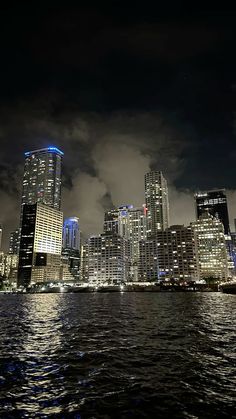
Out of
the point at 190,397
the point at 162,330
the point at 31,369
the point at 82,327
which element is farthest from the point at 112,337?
the point at 190,397

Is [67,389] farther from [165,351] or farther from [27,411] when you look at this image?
[165,351]

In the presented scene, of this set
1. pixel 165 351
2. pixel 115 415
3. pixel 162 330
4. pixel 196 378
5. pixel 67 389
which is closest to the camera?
pixel 115 415

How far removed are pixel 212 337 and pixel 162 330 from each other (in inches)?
279

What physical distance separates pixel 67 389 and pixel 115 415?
5.02m

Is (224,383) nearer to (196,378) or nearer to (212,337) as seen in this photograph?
(196,378)

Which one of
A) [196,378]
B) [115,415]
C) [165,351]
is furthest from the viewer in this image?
[165,351]

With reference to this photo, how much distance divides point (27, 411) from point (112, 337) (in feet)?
70.8

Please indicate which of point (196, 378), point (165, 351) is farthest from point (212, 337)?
point (196, 378)

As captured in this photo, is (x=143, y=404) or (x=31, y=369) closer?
(x=143, y=404)

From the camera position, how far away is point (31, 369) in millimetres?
22656

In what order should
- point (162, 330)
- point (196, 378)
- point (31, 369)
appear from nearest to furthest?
point (196, 378), point (31, 369), point (162, 330)

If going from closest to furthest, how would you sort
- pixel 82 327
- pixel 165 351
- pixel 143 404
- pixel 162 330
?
1. pixel 143 404
2. pixel 165 351
3. pixel 162 330
4. pixel 82 327

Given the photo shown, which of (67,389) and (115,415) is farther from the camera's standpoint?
(67,389)

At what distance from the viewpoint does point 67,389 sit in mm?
18078
